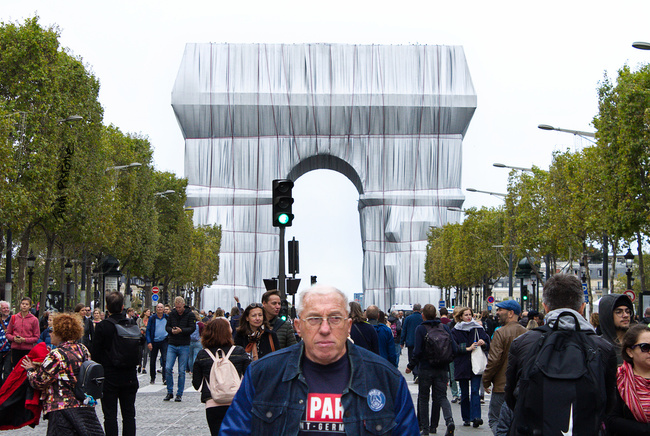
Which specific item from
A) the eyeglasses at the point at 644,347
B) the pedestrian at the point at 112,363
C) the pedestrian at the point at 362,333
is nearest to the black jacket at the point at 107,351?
the pedestrian at the point at 112,363

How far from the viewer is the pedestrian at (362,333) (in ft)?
44.8

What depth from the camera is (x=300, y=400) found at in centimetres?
425

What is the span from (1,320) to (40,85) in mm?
16897

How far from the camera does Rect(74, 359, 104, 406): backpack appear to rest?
847 centimetres

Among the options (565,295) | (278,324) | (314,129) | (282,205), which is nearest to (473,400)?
(282,205)

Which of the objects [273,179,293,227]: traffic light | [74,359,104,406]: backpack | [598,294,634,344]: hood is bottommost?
[74,359,104,406]: backpack

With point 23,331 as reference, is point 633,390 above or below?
above

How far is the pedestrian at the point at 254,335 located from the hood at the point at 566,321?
4337 mm

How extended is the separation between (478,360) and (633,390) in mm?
7751

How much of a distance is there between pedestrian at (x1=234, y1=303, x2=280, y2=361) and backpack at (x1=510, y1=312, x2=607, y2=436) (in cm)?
462

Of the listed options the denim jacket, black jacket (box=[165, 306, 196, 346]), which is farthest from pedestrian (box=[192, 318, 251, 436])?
black jacket (box=[165, 306, 196, 346])

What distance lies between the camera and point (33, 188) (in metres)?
30.8

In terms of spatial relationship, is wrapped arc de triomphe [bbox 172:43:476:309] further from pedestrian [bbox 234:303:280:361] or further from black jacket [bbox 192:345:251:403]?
black jacket [bbox 192:345:251:403]

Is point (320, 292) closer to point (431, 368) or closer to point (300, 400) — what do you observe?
point (300, 400)
